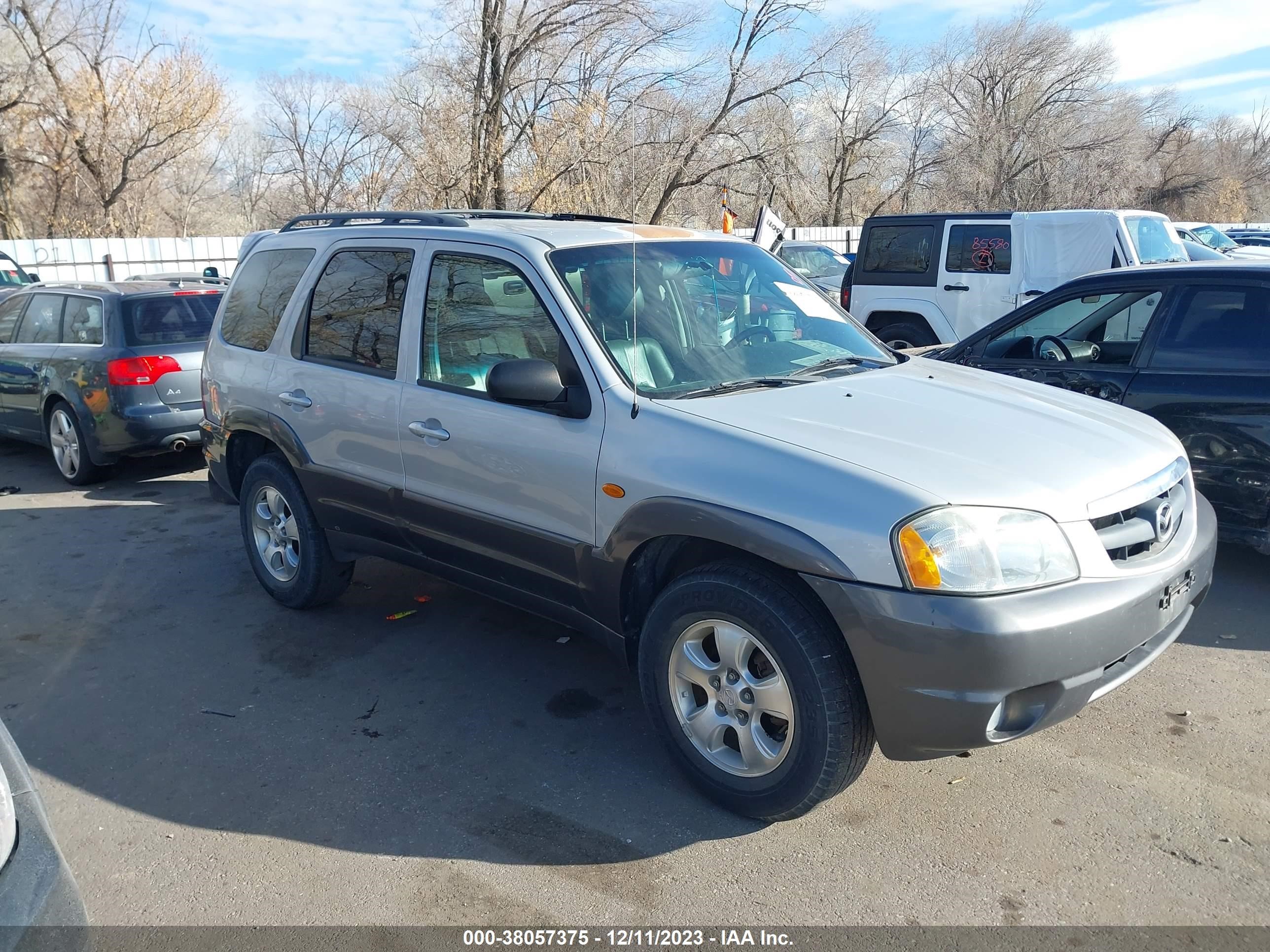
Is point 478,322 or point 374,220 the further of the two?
point 374,220

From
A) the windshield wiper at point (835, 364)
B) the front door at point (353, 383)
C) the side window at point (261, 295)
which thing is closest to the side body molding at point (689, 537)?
the windshield wiper at point (835, 364)

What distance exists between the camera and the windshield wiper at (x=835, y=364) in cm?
391

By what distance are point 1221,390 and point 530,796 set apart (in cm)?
398

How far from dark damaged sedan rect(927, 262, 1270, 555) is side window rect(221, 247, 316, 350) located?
4.14 meters

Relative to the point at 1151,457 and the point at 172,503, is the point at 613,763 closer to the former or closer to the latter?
the point at 1151,457

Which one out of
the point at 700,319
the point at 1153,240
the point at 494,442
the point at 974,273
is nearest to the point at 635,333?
the point at 700,319

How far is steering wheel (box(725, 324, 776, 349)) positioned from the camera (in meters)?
3.96

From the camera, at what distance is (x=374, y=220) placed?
4996mm

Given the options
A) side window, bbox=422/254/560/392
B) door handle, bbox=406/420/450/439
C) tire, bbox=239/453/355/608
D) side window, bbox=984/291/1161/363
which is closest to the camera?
side window, bbox=422/254/560/392

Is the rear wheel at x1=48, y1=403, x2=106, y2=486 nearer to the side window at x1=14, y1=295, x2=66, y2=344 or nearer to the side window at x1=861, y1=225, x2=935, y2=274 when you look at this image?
the side window at x1=14, y1=295, x2=66, y2=344

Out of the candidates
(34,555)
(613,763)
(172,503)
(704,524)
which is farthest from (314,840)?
(172,503)

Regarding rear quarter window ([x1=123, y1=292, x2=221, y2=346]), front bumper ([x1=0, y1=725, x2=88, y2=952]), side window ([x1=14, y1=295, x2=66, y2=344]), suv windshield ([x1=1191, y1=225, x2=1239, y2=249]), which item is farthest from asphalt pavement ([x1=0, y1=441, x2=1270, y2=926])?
suv windshield ([x1=1191, y1=225, x2=1239, y2=249])

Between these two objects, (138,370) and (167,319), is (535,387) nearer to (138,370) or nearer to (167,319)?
(138,370)

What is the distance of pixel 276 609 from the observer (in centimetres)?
537
